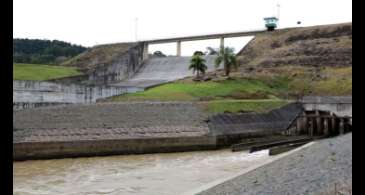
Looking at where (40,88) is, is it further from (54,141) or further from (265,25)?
(265,25)

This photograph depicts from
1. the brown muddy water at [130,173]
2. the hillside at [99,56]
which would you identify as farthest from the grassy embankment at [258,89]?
the hillside at [99,56]

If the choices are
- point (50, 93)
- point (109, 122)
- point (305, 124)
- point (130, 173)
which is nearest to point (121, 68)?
point (50, 93)

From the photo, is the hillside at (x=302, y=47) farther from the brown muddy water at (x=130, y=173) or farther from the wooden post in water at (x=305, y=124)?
the brown muddy water at (x=130, y=173)

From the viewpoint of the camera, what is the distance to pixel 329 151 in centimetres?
2117

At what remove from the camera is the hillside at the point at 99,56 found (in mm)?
66375

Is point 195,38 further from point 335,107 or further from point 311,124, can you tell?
point 311,124

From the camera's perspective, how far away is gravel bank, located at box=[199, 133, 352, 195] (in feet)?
41.1

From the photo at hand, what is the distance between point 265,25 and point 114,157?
49974 millimetres

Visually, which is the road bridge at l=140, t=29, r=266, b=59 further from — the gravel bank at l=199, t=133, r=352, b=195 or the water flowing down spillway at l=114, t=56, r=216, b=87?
the gravel bank at l=199, t=133, r=352, b=195

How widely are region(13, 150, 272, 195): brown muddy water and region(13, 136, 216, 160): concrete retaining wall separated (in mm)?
854

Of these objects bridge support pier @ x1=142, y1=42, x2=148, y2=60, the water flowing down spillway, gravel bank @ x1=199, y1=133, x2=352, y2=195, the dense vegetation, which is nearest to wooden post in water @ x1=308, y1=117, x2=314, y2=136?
gravel bank @ x1=199, y1=133, x2=352, y2=195

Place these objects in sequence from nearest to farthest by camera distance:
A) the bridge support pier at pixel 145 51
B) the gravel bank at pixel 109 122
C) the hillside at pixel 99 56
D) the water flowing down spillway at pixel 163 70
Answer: the gravel bank at pixel 109 122 → the water flowing down spillway at pixel 163 70 → the hillside at pixel 99 56 → the bridge support pier at pixel 145 51

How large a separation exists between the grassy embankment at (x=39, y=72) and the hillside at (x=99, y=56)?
5398mm
